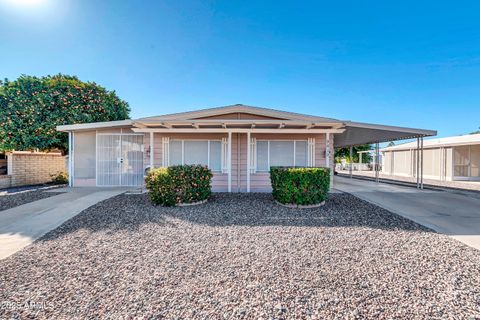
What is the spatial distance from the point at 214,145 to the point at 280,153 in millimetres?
2953

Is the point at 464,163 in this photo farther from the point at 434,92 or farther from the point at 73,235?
Answer: the point at 73,235

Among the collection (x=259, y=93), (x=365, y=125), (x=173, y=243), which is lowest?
(x=173, y=243)

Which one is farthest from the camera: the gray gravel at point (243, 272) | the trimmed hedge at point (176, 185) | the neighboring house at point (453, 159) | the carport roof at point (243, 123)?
the neighboring house at point (453, 159)

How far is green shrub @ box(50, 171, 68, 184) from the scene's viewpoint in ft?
39.4

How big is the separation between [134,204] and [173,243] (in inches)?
135

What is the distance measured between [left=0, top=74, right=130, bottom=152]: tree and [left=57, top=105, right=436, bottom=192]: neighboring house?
3402mm

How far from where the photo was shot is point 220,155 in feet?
30.8

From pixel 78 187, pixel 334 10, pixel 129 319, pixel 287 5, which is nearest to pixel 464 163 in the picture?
pixel 334 10

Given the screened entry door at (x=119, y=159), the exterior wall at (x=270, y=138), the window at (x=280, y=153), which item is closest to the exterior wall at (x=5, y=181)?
the screened entry door at (x=119, y=159)

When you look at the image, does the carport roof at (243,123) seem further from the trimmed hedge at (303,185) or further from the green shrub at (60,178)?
the green shrub at (60,178)

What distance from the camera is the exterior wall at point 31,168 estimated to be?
34.4ft

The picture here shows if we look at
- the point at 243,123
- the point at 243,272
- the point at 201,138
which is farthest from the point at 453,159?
the point at 243,272

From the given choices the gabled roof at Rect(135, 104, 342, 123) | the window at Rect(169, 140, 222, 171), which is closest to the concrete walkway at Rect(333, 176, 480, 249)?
the gabled roof at Rect(135, 104, 342, 123)

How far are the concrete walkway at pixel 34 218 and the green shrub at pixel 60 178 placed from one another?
5.65 meters
